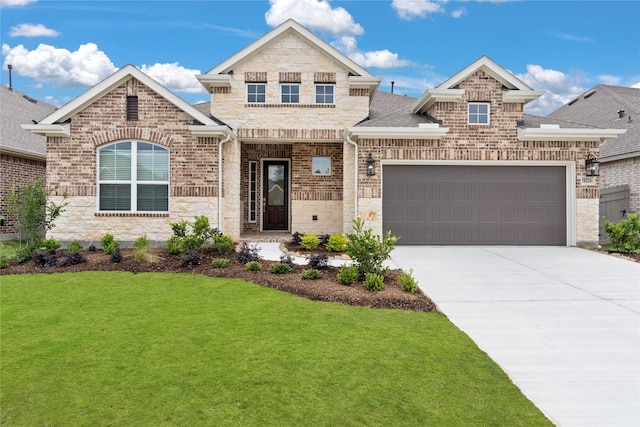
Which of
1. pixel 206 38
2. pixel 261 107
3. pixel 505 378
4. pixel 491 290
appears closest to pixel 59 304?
pixel 505 378

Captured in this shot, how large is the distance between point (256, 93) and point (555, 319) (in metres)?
11.3

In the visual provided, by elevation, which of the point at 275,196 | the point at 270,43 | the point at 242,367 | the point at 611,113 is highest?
the point at 270,43

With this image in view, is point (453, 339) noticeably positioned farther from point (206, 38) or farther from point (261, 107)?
point (206, 38)

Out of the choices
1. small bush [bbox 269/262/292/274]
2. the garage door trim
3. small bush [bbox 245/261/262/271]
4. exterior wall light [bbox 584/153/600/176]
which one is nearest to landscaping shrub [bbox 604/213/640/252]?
the garage door trim

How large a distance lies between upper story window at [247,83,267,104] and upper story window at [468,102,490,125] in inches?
265

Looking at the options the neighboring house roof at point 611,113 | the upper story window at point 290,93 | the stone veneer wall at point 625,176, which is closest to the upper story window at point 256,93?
the upper story window at point 290,93

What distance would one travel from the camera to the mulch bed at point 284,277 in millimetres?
6566

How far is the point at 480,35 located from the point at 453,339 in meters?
14.3

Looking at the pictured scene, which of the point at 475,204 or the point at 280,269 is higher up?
the point at 475,204

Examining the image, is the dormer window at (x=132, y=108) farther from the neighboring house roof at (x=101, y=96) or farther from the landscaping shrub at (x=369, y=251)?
the landscaping shrub at (x=369, y=251)

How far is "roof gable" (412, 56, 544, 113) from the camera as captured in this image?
12.7 meters

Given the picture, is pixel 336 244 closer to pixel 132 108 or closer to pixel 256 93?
pixel 256 93

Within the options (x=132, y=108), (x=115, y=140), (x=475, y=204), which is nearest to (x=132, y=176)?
(x=115, y=140)

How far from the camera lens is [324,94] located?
46.4 ft
